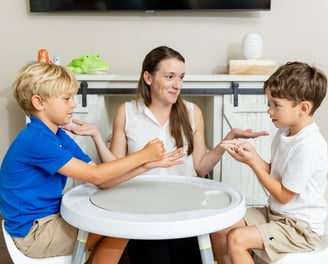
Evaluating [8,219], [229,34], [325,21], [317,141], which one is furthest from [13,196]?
[325,21]

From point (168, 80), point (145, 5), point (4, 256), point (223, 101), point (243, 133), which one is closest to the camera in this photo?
point (243, 133)

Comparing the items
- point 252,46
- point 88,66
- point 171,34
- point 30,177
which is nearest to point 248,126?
point 252,46

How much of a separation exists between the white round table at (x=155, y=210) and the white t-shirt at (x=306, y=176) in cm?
16

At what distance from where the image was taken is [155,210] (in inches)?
44.8

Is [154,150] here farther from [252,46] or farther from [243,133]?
[252,46]

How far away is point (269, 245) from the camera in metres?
1.23

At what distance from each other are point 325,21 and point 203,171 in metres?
1.25

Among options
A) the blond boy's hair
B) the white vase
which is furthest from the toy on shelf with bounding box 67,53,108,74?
the blond boy's hair

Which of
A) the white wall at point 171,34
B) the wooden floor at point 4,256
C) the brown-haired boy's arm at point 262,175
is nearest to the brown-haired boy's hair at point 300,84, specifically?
the brown-haired boy's arm at point 262,175

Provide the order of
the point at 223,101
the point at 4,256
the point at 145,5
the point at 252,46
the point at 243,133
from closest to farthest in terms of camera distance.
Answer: the point at 243,133 → the point at 4,256 → the point at 223,101 → the point at 252,46 → the point at 145,5

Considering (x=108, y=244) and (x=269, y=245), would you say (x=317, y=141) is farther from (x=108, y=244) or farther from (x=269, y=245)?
(x=108, y=244)

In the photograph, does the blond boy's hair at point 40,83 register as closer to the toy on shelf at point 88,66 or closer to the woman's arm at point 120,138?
the woman's arm at point 120,138

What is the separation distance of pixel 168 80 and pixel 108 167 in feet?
2.09

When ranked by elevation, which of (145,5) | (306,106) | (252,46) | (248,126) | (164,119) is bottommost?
(248,126)
